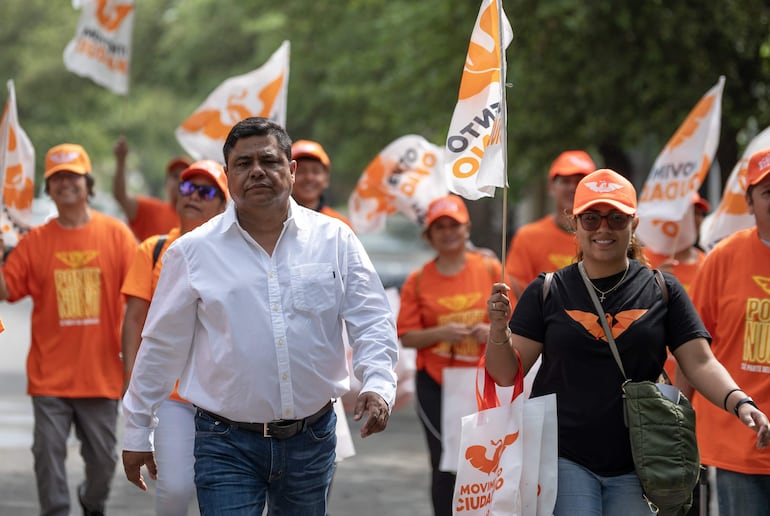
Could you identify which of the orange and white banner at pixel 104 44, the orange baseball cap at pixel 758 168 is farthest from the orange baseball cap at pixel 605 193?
the orange and white banner at pixel 104 44

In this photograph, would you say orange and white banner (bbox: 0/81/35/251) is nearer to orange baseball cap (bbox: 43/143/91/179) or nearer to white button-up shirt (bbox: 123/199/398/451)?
orange baseball cap (bbox: 43/143/91/179)

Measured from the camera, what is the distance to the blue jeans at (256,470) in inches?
203

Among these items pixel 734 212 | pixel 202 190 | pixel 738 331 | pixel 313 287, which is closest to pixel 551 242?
pixel 734 212

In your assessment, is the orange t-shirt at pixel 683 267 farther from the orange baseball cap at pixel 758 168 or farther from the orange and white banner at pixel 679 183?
the orange baseball cap at pixel 758 168

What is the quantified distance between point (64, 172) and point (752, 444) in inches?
172

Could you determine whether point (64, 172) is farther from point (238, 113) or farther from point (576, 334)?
point (576, 334)

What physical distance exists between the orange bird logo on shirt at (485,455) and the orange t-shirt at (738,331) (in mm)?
1097

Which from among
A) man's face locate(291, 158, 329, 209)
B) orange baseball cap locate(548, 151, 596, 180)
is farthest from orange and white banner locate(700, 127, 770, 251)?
man's face locate(291, 158, 329, 209)

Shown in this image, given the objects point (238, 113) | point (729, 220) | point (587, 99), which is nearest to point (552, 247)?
point (729, 220)

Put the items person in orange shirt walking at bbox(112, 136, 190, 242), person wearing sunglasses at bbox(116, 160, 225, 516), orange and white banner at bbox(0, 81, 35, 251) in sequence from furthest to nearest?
person in orange shirt walking at bbox(112, 136, 190, 242) < orange and white banner at bbox(0, 81, 35, 251) < person wearing sunglasses at bbox(116, 160, 225, 516)

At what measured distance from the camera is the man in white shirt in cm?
512

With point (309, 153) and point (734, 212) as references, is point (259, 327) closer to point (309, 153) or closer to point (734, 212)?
point (309, 153)

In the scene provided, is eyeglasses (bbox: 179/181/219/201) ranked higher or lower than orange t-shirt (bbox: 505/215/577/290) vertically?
higher

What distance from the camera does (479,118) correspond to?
6016 millimetres
